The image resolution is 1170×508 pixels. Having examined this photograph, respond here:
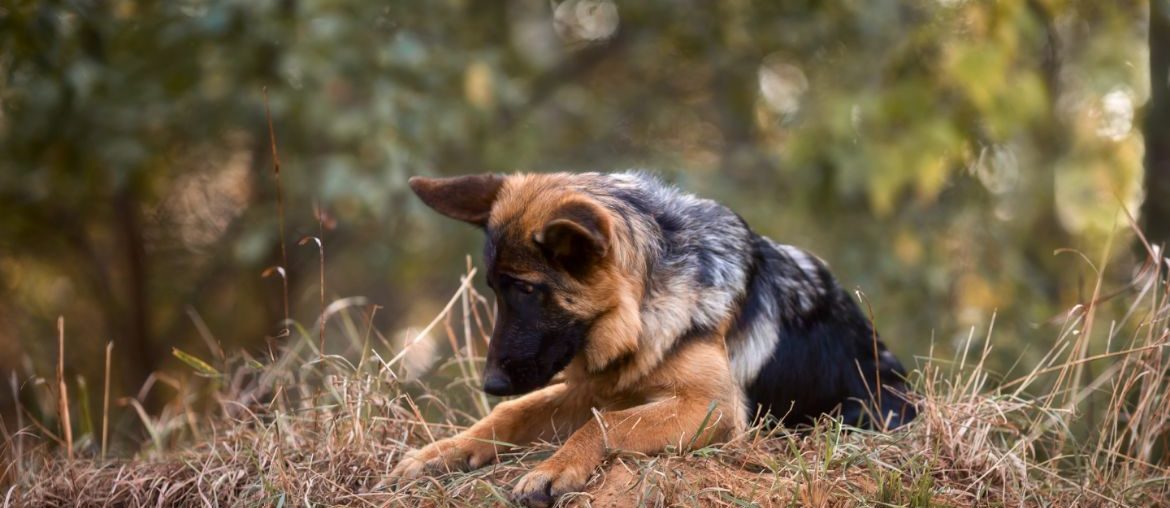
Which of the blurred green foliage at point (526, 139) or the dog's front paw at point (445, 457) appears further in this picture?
the blurred green foliage at point (526, 139)

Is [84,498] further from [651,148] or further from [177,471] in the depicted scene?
[651,148]

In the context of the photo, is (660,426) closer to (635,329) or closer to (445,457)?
(635,329)

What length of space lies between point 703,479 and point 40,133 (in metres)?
6.83

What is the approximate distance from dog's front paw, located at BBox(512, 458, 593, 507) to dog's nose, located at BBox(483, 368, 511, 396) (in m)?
0.46

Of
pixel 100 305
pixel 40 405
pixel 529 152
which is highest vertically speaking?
pixel 529 152

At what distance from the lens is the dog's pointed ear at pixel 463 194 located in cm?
455

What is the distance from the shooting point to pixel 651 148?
11617 millimetres

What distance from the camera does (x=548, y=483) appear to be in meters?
3.70

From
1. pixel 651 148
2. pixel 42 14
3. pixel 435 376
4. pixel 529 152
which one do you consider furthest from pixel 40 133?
pixel 651 148

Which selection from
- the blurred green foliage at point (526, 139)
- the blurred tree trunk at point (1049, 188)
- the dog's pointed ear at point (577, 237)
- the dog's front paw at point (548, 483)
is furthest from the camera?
the blurred tree trunk at point (1049, 188)

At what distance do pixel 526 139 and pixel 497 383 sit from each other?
6.12 meters

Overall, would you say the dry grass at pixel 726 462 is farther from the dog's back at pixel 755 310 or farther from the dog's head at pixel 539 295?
the dog's head at pixel 539 295

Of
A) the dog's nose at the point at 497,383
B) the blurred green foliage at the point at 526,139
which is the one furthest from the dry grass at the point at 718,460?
the blurred green foliage at the point at 526,139

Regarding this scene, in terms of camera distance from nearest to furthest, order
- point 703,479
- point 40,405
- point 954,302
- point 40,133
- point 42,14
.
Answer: point 703,479 < point 40,405 < point 42,14 < point 40,133 < point 954,302
